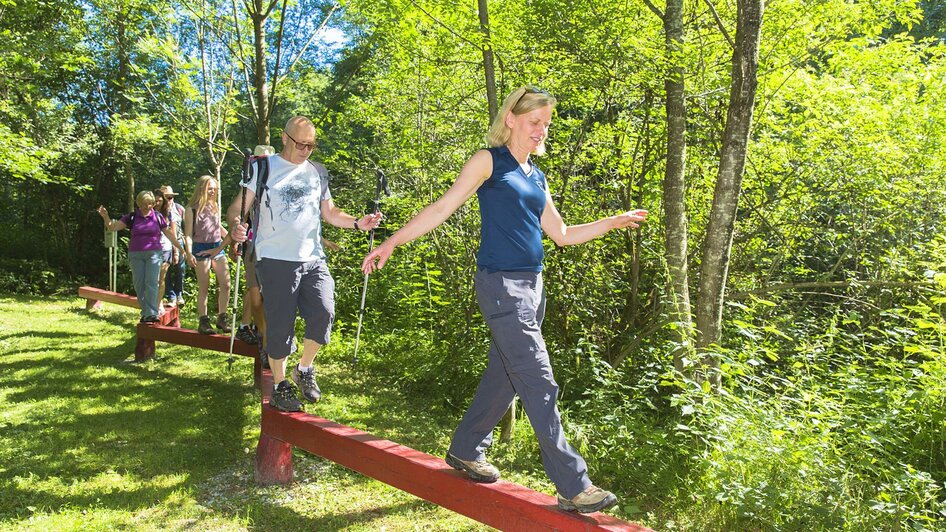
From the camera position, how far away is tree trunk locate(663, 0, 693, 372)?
19.2ft

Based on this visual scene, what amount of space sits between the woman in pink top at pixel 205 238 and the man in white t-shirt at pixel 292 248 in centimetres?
330

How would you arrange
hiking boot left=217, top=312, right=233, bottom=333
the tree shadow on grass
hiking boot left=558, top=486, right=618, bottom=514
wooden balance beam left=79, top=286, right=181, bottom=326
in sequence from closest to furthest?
1. hiking boot left=558, top=486, right=618, bottom=514
2. the tree shadow on grass
3. hiking boot left=217, top=312, right=233, bottom=333
4. wooden balance beam left=79, top=286, right=181, bottom=326

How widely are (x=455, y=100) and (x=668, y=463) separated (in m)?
5.34

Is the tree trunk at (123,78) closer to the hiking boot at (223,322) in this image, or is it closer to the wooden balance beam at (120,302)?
the wooden balance beam at (120,302)

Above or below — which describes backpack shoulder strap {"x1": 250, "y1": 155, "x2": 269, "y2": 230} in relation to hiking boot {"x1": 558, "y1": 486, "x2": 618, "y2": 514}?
above

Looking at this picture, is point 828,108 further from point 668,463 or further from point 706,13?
point 668,463

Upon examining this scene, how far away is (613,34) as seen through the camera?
6.52 meters

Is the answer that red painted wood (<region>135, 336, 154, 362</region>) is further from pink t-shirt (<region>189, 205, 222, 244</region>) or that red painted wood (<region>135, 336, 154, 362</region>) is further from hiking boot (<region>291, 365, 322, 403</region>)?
hiking boot (<region>291, 365, 322, 403</region>)

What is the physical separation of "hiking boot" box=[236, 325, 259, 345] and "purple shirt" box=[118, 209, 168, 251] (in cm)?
214

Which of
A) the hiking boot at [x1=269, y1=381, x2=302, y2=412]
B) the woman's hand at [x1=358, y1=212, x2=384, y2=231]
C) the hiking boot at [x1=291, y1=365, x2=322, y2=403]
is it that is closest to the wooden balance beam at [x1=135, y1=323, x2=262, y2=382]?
the hiking boot at [x1=291, y1=365, x2=322, y2=403]

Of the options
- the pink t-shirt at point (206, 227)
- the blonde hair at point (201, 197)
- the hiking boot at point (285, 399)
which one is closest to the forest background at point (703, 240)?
the blonde hair at point (201, 197)

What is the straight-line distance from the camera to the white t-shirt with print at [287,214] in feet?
15.6

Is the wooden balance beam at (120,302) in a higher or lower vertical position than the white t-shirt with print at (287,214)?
lower

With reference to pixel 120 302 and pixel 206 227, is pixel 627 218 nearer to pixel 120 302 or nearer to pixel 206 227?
pixel 206 227
